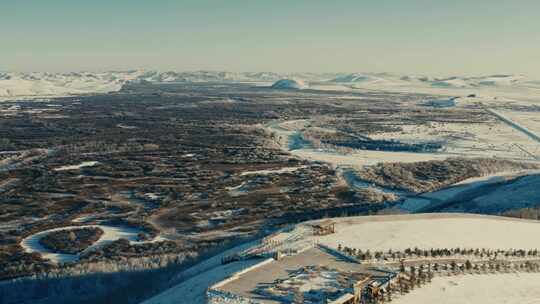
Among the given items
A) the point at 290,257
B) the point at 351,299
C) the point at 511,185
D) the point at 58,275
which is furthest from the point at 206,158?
the point at 351,299

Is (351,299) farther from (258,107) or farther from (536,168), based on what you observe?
(258,107)

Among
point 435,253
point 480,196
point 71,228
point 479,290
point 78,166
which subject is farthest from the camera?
point 78,166

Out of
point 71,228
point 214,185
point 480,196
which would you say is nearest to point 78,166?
point 214,185

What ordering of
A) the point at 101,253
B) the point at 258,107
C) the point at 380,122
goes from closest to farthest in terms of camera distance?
the point at 101,253 → the point at 380,122 → the point at 258,107

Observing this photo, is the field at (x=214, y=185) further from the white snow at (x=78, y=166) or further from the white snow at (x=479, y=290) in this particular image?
the white snow at (x=479, y=290)

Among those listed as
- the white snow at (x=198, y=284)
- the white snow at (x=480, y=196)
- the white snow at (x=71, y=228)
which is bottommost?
the white snow at (x=71, y=228)

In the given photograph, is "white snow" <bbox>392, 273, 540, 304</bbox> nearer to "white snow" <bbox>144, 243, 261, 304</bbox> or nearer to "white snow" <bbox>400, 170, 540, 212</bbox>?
"white snow" <bbox>144, 243, 261, 304</bbox>

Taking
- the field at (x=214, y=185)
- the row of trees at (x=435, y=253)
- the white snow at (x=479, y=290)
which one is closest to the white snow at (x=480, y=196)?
the field at (x=214, y=185)

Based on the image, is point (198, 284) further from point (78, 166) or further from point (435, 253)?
point (78, 166)
